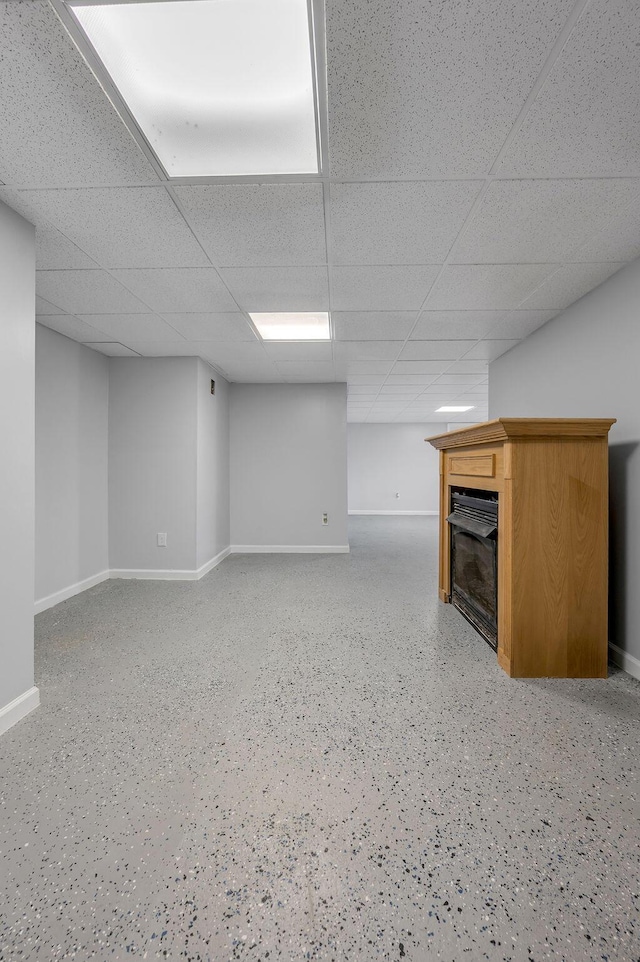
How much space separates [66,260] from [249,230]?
3.65ft

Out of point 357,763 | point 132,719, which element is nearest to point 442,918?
point 357,763

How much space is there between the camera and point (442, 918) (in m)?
1.03

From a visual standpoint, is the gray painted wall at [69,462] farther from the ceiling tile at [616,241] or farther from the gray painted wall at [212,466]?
the ceiling tile at [616,241]

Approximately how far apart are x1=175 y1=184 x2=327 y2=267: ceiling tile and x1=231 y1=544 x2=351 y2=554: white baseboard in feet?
13.3

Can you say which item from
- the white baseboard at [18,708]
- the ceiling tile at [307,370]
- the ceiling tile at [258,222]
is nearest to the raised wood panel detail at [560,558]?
the ceiling tile at [258,222]

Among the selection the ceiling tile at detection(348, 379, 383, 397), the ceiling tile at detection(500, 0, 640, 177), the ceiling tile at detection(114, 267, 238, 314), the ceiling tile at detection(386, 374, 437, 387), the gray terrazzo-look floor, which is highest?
the ceiling tile at detection(348, 379, 383, 397)

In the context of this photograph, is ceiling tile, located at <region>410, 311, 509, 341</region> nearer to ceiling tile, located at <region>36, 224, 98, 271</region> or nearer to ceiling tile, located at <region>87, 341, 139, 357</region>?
ceiling tile, located at <region>36, 224, 98, 271</region>

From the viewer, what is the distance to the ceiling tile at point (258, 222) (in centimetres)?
175

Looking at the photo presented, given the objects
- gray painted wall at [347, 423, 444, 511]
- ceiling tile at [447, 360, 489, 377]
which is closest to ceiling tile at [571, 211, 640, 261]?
ceiling tile at [447, 360, 489, 377]

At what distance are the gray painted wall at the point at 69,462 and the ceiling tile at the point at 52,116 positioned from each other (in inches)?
81.8

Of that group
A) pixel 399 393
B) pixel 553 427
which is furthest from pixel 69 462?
pixel 399 393

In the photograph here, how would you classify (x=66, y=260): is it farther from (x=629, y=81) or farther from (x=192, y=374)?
(x=629, y=81)

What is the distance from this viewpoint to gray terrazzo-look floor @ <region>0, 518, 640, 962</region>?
1.01m

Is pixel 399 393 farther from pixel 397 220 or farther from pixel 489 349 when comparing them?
pixel 397 220
